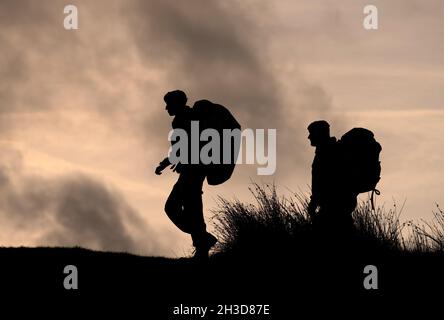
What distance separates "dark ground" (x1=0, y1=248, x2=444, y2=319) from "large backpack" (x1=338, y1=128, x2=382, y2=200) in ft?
3.30

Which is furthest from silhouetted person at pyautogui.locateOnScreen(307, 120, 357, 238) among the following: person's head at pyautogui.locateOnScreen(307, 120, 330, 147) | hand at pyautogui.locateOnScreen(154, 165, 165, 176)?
hand at pyautogui.locateOnScreen(154, 165, 165, 176)

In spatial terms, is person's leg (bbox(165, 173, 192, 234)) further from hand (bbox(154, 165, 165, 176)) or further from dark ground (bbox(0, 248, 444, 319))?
dark ground (bbox(0, 248, 444, 319))

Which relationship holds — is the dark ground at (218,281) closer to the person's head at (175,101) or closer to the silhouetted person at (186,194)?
the silhouetted person at (186,194)

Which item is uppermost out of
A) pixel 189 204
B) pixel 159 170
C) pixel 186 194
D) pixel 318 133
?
pixel 318 133

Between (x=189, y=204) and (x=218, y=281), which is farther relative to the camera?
(x=189, y=204)

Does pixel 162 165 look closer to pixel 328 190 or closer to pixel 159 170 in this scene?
pixel 159 170

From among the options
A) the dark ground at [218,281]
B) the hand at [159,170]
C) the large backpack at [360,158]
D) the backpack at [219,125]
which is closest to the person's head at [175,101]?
the backpack at [219,125]

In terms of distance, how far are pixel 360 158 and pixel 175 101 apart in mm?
2651

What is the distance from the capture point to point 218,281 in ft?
38.4

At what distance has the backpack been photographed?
1279cm

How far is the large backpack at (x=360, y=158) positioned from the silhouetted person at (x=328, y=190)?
97mm

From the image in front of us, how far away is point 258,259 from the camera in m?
12.9

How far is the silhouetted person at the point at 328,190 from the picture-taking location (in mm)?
12453

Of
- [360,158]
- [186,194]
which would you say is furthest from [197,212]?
[360,158]
